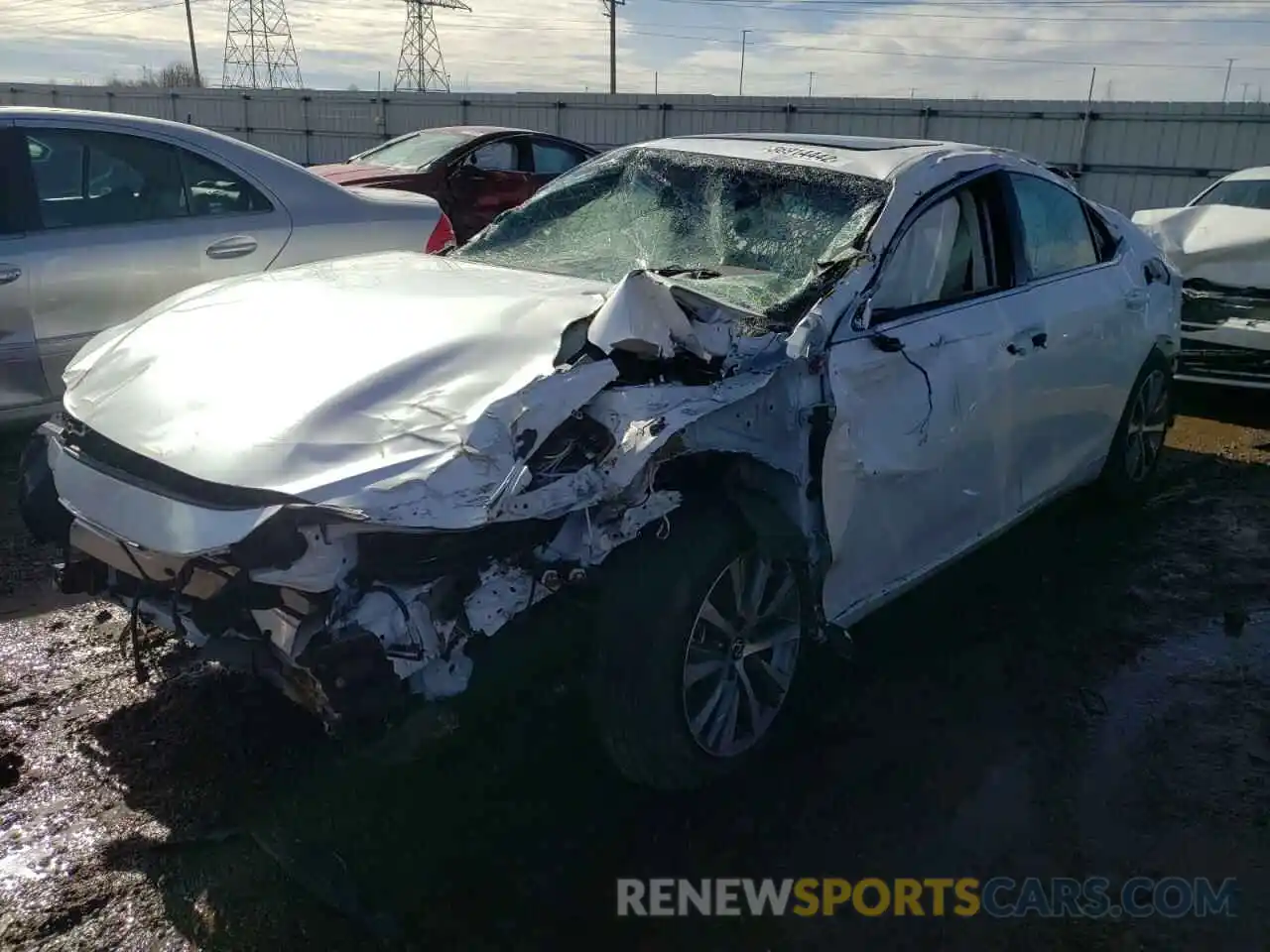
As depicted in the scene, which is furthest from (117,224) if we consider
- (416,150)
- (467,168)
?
(416,150)

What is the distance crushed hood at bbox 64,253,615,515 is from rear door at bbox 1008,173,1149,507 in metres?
1.75

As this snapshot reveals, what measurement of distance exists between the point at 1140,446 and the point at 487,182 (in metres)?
7.06

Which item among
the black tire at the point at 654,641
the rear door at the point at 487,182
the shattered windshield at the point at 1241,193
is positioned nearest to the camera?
the black tire at the point at 654,641

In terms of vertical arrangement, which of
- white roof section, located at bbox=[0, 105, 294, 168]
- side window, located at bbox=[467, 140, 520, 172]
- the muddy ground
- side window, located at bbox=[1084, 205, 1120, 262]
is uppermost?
white roof section, located at bbox=[0, 105, 294, 168]

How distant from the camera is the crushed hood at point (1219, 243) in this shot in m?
7.21

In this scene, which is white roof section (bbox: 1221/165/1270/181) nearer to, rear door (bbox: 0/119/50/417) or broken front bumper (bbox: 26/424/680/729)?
broken front bumper (bbox: 26/424/680/729)

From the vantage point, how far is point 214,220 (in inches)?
208

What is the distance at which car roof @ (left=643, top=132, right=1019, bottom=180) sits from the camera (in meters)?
3.71

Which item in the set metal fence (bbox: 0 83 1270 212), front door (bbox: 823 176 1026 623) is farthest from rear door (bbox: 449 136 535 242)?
front door (bbox: 823 176 1026 623)

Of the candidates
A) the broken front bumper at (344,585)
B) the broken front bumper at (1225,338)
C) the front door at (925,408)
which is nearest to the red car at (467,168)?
the broken front bumper at (1225,338)

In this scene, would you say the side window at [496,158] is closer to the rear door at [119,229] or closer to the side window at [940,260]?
the rear door at [119,229]

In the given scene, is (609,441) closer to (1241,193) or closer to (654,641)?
(654,641)

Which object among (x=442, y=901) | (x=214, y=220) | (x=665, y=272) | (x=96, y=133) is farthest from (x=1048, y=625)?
(x=96, y=133)

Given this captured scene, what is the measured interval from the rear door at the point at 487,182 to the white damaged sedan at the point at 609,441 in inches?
257
